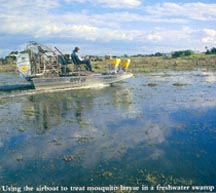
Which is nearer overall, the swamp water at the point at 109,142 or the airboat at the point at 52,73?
the swamp water at the point at 109,142

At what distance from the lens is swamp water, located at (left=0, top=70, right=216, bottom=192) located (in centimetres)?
1164

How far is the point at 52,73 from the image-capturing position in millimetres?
35875

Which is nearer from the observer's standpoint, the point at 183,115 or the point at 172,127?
the point at 172,127

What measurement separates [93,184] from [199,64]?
71487 mm

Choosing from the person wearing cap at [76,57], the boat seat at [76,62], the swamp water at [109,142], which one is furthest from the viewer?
the boat seat at [76,62]

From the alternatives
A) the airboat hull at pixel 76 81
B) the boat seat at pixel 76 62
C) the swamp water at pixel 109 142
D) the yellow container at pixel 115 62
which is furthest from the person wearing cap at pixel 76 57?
the swamp water at pixel 109 142

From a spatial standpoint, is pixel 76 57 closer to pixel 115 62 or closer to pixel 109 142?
pixel 115 62

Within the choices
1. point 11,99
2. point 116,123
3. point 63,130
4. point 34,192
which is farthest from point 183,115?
point 11,99

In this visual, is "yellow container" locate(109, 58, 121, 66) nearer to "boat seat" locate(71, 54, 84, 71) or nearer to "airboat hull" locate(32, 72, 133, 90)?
"airboat hull" locate(32, 72, 133, 90)

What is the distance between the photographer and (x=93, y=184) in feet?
36.2

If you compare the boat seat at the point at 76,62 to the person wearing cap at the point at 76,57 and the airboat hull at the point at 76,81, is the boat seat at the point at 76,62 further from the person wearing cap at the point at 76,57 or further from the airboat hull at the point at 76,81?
the airboat hull at the point at 76,81

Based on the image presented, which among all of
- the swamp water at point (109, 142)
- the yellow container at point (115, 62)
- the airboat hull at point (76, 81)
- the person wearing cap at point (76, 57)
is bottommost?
the swamp water at point (109, 142)

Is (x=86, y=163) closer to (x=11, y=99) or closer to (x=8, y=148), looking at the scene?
(x=8, y=148)

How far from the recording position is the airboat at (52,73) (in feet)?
111
